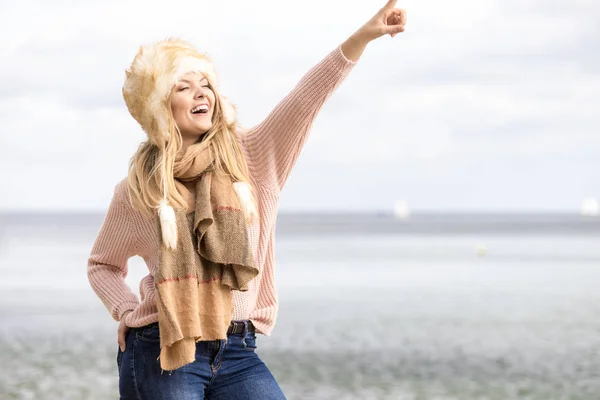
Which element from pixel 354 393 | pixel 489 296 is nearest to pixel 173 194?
pixel 354 393

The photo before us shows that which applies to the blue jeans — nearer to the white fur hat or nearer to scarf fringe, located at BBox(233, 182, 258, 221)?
scarf fringe, located at BBox(233, 182, 258, 221)

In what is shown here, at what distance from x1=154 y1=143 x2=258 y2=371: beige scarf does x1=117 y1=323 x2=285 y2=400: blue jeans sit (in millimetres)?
78

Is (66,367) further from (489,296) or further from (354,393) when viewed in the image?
(489,296)

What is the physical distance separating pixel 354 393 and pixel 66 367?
295 centimetres

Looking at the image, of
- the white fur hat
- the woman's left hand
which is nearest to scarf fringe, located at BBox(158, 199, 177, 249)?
the white fur hat

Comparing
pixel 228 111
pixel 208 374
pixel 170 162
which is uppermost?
pixel 228 111

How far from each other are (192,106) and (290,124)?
1.03ft

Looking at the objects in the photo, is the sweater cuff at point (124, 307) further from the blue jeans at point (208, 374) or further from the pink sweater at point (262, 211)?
the blue jeans at point (208, 374)

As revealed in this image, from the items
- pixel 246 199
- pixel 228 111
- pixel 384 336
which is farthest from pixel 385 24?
pixel 384 336

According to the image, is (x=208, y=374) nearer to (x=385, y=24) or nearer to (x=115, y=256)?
(x=115, y=256)

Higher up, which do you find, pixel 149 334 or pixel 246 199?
pixel 246 199

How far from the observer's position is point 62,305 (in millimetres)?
14539

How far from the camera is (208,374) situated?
108 inches

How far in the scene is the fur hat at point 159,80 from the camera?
2803mm
